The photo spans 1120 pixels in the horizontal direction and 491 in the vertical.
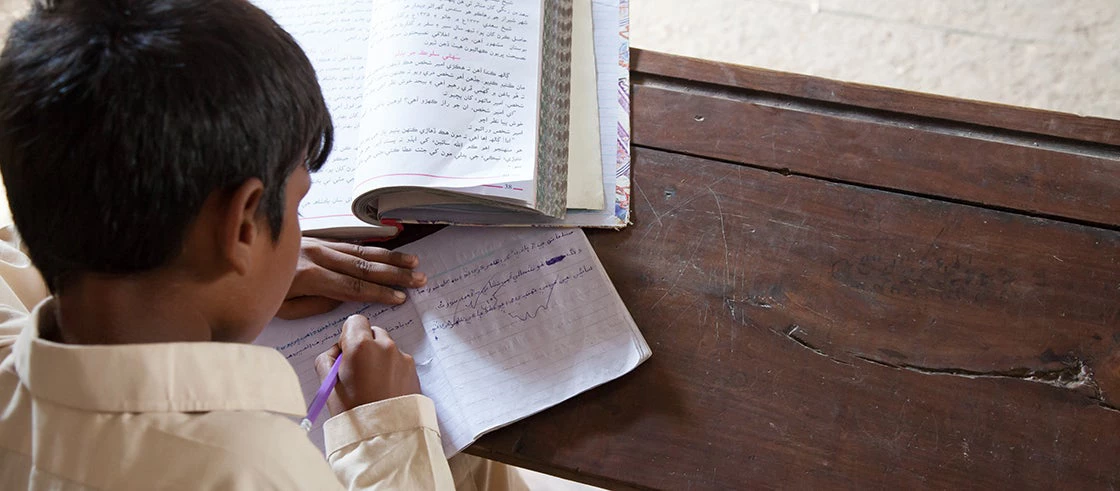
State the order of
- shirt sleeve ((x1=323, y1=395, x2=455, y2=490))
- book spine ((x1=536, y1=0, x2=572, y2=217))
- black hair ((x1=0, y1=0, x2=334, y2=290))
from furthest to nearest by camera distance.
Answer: book spine ((x1=536, y1=0, x2=572, y2=217)), shirt sleeve ((x1=323, y1=395, x2=455, y2=490)), black hair ((x1=0, y1=0, x2=334, y2=290))

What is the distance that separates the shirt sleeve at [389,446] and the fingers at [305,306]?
12 centimetres

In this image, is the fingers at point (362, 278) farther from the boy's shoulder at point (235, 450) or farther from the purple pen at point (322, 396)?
the boy's shoulder at point (235, 450)

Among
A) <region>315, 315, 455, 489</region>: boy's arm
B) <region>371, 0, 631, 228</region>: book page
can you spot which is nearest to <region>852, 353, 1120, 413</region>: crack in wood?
<region>371, 0, 631, 228</region>: book page

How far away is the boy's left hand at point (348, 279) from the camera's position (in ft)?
2.73

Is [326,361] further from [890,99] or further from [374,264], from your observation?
[890,99]

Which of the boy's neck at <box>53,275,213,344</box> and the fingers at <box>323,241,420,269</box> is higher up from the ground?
the boy's neck at <box>53,275,213,344</box>

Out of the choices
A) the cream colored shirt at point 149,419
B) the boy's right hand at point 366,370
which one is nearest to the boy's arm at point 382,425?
the boy's right hand at point 366,370

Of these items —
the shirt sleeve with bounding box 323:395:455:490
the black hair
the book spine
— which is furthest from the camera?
the book spine

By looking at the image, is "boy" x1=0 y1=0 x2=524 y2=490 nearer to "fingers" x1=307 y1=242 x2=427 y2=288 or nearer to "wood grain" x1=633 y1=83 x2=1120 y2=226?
"fingers" x1=307 y1=242 x2=427 y2=288

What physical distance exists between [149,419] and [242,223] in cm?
13

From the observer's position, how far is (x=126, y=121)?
1.71 feet

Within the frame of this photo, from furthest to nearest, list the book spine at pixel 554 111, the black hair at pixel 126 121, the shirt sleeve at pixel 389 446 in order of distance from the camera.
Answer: the book spine at pixel 554 111
the shirt sleeve at pixel 389 446
the black hair at pixel 126 121

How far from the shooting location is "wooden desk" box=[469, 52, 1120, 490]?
0.75m

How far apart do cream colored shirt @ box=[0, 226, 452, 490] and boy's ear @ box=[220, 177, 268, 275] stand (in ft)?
0.22
